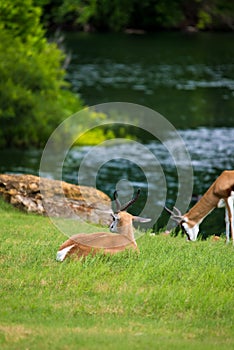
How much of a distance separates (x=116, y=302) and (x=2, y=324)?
139 cm

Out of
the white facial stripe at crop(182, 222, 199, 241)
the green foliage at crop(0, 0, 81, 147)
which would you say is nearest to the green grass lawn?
the white facial stripe at crop(182, 222, 199, 241)

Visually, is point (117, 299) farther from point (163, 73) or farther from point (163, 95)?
point (163, 73)

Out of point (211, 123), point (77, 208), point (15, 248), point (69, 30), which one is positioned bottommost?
point (69, 30)

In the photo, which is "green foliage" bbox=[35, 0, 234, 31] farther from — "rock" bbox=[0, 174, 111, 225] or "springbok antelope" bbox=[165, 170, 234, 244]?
"springbok antelope" bbox=[165, 170, 234, 244]

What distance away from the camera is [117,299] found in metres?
9.77

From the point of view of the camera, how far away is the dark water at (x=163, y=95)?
26516 mm

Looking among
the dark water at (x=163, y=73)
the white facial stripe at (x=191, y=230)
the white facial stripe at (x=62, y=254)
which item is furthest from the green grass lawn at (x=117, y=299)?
the dark water at (x=163, y=73)

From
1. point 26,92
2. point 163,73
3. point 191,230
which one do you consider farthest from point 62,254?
point 163,73

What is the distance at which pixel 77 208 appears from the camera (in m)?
16.8

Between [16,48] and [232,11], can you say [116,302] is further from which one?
[232,11]

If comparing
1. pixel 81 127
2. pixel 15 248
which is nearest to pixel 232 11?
pixel 81 127

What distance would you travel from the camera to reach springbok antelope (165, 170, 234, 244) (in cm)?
1600

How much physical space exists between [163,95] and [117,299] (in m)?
30.8

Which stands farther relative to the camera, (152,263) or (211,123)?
(211,123)
